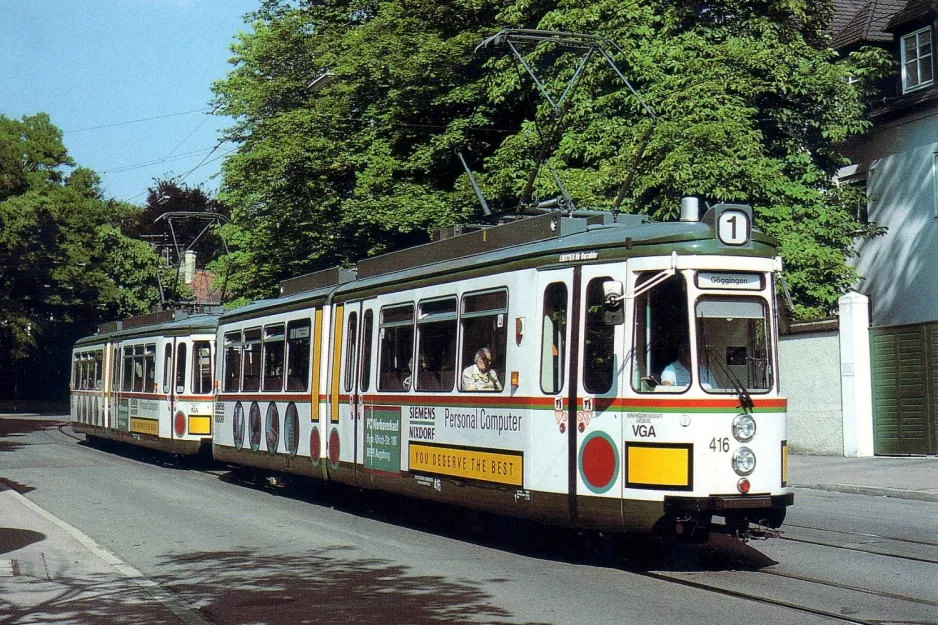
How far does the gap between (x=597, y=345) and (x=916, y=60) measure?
2295cm

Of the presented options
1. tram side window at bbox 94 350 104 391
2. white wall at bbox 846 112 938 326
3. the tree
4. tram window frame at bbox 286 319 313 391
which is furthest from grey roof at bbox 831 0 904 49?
the tree

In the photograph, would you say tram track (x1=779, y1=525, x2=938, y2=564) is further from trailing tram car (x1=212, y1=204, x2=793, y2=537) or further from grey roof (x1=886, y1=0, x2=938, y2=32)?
grey roof (x1=886, y1=0, x2=938, y2=32)

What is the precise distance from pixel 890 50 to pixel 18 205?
3988cm

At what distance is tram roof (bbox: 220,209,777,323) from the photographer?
1042 cm

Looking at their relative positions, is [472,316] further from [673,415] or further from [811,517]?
[811,517]

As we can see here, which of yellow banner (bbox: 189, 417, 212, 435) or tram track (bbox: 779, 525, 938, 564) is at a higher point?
yellow banner (bbox: 189, 417, 212, 435)

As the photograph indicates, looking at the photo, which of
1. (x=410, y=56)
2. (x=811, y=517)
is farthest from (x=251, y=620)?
(x=410, y=56)

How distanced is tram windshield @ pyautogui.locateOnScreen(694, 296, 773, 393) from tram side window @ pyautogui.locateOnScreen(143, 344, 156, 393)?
18.0 metres

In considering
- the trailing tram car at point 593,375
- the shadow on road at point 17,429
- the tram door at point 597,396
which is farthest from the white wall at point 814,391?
the shadow on road at point 17,429

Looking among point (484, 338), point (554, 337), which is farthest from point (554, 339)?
point (484, 338)

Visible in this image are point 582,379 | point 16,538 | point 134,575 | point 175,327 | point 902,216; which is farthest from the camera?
point 902,216

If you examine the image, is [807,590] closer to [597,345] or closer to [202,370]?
[597,345]

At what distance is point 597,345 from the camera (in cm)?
1062

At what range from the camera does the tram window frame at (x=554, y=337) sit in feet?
36.0
